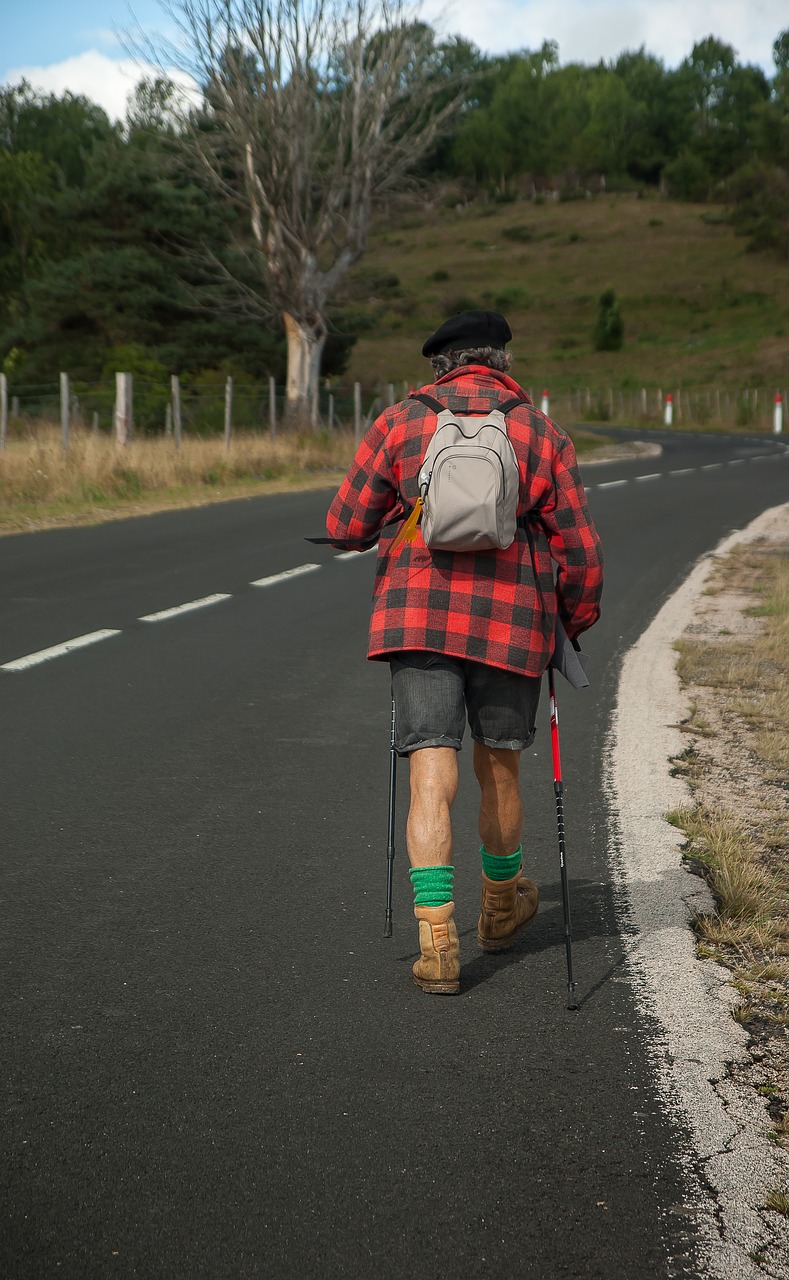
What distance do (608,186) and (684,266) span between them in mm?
38783

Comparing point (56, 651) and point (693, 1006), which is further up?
point (56, 651)

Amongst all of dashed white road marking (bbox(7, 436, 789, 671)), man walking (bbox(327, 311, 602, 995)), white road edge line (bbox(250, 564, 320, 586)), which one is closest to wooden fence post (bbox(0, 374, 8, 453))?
dashed white road marking (bbox(7, 436, 789, 671))

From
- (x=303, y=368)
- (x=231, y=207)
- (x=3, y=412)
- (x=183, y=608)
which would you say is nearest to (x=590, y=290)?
(x=231, y=207)

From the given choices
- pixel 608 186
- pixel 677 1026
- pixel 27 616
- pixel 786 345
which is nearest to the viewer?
pixel 677 1026

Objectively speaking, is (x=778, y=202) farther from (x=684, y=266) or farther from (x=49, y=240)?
(x=49, y=240)

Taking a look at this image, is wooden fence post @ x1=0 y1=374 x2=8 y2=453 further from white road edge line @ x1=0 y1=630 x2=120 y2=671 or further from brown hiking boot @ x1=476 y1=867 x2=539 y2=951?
brown hiking boot @ x1=476 y1=867 x2=539 y2=951

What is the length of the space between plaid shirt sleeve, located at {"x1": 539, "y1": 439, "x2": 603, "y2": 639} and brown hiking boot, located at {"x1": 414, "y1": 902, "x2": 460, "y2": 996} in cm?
93

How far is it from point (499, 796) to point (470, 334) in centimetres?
128

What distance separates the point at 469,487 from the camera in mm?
3559

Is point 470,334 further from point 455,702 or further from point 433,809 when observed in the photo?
point 433,809

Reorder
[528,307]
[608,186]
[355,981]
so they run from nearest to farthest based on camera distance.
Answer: [355,981]
[528,307]
[608,186]

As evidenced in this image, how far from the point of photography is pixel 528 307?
94.9 m

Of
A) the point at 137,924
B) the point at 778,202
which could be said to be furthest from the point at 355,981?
the point at 778,202

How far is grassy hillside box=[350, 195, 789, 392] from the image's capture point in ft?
251
